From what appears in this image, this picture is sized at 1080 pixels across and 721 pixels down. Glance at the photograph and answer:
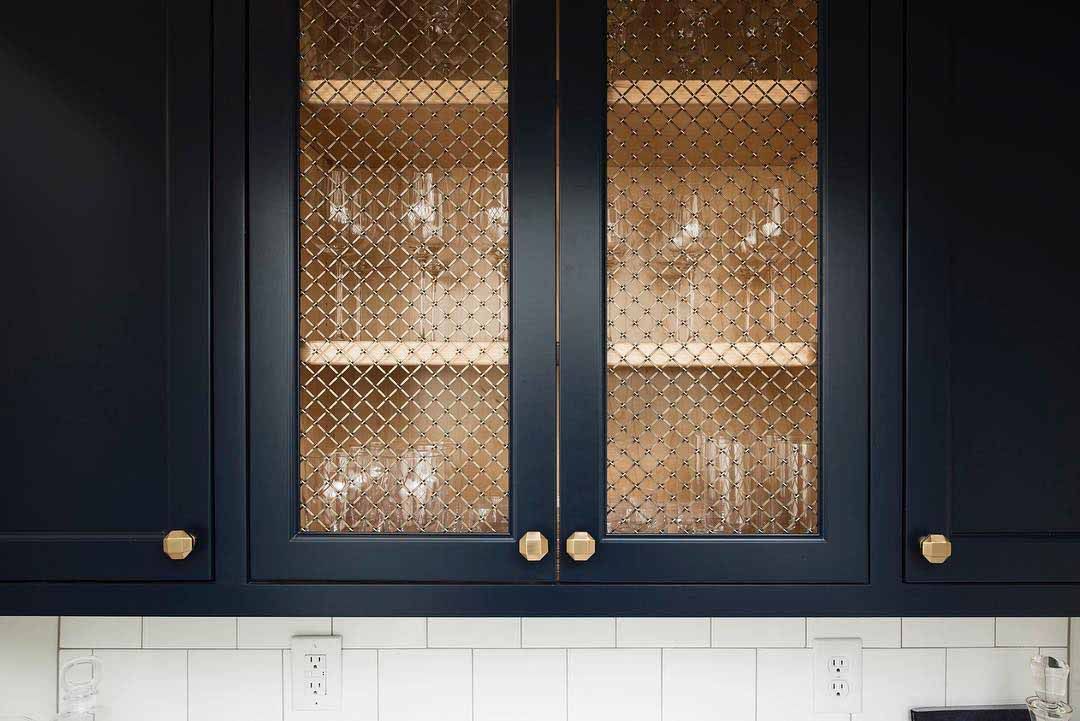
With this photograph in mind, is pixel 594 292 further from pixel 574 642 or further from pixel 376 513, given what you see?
pixel 574 642

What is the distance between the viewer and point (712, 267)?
86cm

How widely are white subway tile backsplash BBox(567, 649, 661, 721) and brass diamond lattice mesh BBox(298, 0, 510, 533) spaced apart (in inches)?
17.5

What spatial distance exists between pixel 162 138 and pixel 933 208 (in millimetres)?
976

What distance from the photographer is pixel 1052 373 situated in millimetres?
833

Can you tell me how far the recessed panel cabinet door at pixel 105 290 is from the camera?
845mm

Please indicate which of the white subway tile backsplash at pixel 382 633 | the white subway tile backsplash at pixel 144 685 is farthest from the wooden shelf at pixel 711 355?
the white subway tile backsplash at pixel 144 685

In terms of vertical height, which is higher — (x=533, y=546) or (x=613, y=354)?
(x=613, y=354)

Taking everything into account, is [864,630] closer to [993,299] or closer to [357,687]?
[993,299]

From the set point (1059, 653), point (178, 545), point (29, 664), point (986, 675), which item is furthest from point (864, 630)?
point (29, 664)

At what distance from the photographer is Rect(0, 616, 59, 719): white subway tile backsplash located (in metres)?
1.15

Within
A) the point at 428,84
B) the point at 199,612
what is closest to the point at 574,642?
the point at 199,612

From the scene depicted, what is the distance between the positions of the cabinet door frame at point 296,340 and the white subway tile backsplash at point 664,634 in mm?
385

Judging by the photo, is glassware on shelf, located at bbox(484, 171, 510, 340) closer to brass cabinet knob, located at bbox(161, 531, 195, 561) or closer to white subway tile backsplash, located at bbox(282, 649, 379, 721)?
brass cabinet knob, located at bbox(161, 531, 195, 561)

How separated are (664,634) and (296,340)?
0.78 meters
